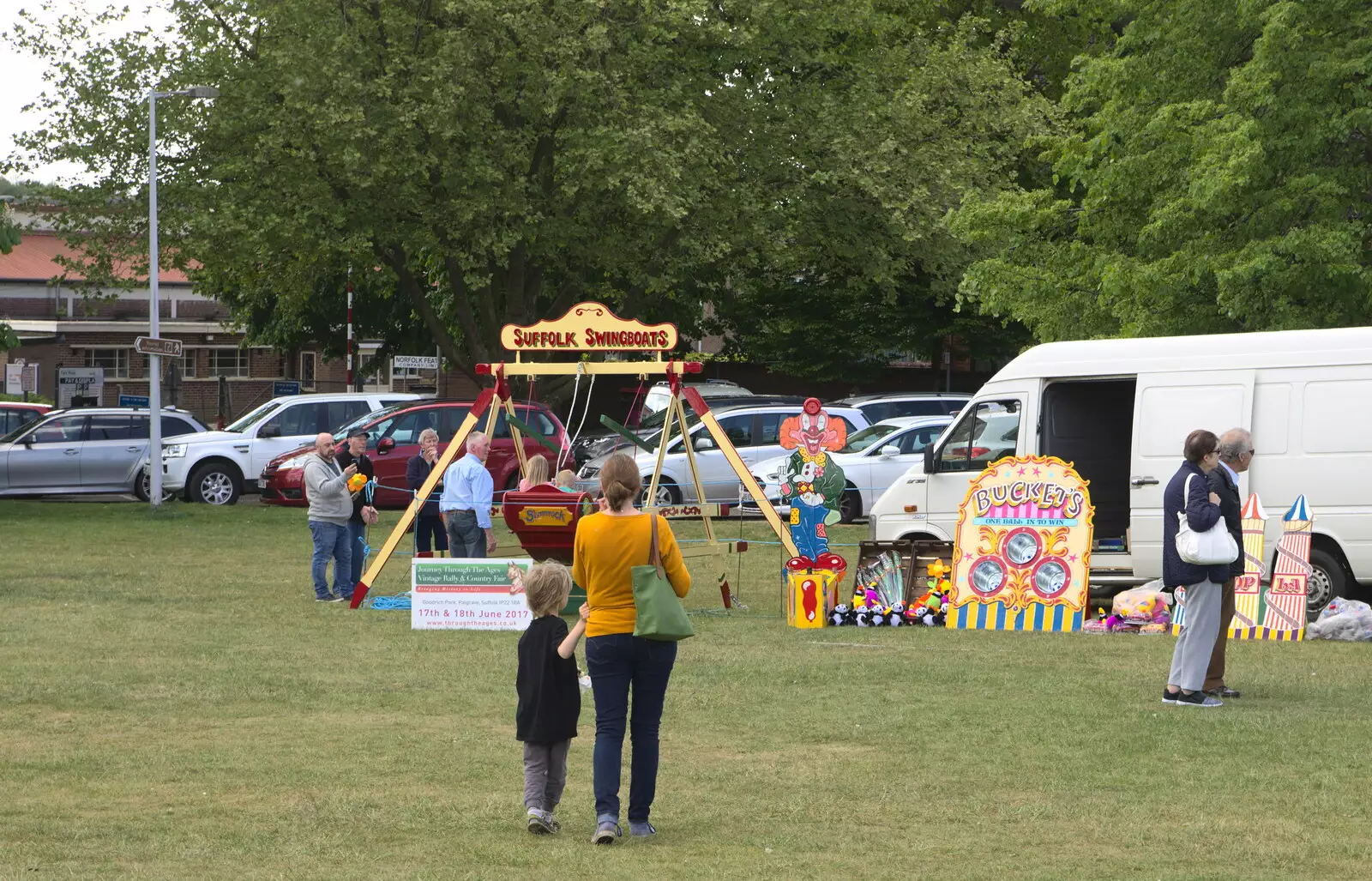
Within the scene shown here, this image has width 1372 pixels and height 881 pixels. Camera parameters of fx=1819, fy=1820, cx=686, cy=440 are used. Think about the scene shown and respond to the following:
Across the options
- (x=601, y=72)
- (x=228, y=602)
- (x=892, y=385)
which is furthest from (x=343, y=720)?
(x=892, y=385)

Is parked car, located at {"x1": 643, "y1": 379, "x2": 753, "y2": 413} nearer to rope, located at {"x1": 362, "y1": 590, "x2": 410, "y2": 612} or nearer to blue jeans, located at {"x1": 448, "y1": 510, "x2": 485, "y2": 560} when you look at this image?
blue jeans, located at {"x1": 448, "y1": 510, "x2": 485, "y2": 560}

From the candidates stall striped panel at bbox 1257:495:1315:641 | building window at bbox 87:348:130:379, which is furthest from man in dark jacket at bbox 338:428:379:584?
building window at bbox 87:348:130:379

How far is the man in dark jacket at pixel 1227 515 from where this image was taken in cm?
1096

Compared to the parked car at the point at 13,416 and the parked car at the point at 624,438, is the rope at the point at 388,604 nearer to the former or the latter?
the parked car at the point at 624,438

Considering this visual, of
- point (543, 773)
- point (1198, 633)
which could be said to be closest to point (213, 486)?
point (1198, 633)

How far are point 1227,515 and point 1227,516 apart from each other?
0.03ft

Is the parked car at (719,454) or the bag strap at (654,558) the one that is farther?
the parked car at (719,454)

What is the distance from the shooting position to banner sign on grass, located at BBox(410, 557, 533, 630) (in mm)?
14914

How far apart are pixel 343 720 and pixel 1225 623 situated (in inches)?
210

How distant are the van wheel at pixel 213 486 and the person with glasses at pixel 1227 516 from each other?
21.4m

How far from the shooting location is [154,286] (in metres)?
30.5

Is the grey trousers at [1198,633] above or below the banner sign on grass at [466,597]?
above

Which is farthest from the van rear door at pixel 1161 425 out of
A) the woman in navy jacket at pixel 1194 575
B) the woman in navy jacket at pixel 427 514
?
the woman in navy jacket at pixel 427 514

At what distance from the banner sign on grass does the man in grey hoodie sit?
2249 millimetres
